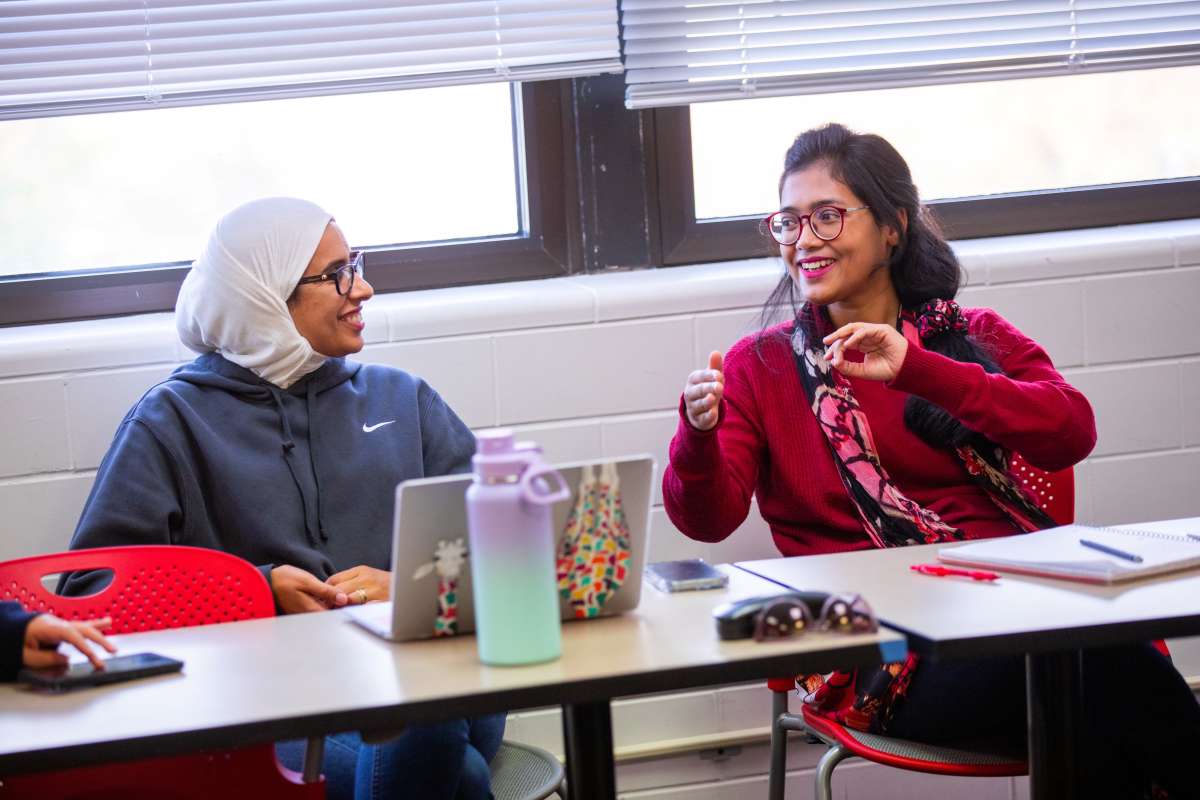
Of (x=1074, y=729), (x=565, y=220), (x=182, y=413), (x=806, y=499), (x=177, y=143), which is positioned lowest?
(x=1074, y=729)

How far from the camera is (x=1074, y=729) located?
1617 mm

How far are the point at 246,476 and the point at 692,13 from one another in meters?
1.30

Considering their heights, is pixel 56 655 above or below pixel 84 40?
below

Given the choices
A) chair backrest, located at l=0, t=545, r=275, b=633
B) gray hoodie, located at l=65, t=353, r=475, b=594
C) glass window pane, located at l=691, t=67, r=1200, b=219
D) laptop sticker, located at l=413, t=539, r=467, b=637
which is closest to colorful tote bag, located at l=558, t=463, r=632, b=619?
laptop sticker, located at l=413, t=539, r=467, b=637

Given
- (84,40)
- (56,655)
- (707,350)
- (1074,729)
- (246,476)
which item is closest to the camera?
(56,655)

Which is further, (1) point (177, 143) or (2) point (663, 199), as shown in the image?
(2) point (663, 199)

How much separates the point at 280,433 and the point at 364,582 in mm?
328

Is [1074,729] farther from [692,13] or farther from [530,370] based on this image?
[692,13]

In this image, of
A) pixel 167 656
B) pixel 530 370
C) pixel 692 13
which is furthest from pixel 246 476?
pixel 692 13

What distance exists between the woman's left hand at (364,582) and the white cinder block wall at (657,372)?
52cm

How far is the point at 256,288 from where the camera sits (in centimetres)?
240

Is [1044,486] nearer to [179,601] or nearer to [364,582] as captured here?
[364,582]

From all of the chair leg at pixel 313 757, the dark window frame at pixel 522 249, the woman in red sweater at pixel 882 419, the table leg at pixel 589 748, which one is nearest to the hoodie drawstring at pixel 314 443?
the dark window frame at pixel 522 249

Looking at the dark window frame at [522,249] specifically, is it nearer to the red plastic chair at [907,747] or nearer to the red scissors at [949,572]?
the red plastic chair at [907,747]
